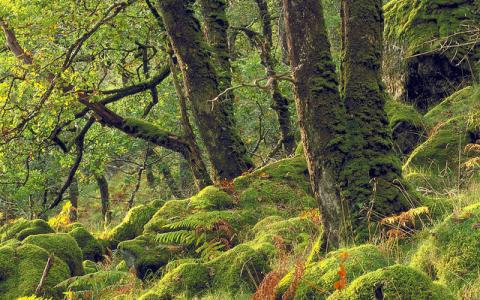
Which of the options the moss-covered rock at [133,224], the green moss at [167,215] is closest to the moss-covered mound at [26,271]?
the green moss at [167,215]

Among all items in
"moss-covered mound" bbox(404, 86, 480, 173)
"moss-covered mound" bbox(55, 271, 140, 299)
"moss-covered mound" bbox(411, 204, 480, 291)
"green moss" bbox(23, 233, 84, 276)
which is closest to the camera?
"moss-covered mound" bbox(411, 204, 480, 291)

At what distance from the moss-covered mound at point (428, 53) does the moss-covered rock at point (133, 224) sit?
6167 millimetres

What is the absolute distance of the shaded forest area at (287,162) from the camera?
5.83m

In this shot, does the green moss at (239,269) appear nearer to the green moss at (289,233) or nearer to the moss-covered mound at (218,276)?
the moss-covered mound at (218,276)

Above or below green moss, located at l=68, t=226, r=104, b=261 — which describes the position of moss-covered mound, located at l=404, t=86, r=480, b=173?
above

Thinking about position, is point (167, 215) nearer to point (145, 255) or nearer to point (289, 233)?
point (145, 255)

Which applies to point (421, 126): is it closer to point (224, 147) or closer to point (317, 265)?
point (224, 147)

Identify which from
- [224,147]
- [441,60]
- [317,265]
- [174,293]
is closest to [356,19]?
[317,265]

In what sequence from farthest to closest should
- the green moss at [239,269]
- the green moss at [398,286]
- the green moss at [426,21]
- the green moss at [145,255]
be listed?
the green moss at [426,21], the green moss at [145,255], the green moss at [239,269], the green moss at [398,286]

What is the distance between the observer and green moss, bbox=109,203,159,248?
11.8 metres

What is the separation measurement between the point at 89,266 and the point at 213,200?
2.66 metres

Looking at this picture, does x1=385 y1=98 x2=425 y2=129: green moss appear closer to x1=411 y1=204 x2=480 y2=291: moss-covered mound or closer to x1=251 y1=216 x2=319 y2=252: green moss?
x1=251 y1=216 x2=319 y2=252: green moss

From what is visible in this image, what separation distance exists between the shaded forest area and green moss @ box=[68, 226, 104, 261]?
0.09 feet

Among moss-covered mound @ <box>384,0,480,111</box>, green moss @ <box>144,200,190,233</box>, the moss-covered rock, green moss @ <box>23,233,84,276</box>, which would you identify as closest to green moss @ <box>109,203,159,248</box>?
the moss-covered rock
